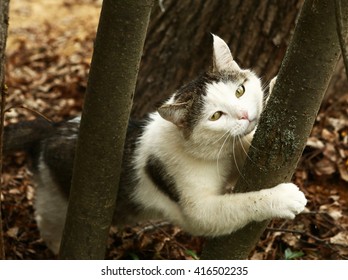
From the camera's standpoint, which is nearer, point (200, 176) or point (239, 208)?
point (239, 208)

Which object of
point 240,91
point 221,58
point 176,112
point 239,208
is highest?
point 221,58

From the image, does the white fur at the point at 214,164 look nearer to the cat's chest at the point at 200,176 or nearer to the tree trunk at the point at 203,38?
the cat's chest at the point at 200,176

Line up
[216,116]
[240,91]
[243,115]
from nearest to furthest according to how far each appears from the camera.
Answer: [243,115]
[216,116]
[240,91]

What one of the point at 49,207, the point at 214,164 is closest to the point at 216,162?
the point at 214,164

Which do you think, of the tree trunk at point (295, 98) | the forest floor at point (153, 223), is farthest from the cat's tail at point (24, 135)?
the tree trunk at point (295, 98)

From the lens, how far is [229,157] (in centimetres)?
347

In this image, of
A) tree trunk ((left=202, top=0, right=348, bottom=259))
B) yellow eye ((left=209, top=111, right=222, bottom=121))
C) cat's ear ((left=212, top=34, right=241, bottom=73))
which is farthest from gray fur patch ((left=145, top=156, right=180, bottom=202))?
cat's ear ((left=212, top=34, right=241, bottom=73))

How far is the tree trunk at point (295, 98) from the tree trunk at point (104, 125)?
2.53ft

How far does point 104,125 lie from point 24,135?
154cm

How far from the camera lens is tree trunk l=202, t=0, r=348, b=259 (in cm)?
241

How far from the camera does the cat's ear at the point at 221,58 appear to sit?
340 cm

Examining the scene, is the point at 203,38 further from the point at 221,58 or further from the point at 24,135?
the point at 24,135

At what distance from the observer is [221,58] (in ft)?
11.4

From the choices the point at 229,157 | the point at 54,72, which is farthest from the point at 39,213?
the point at 54,72
